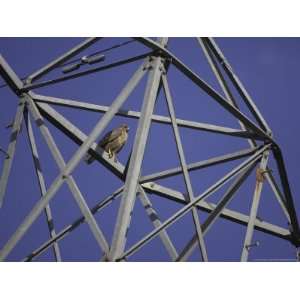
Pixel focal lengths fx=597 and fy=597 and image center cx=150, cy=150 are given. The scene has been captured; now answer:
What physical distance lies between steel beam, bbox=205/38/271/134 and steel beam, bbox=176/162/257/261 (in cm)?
75

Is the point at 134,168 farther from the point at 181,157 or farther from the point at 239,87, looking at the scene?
the point at 239,87

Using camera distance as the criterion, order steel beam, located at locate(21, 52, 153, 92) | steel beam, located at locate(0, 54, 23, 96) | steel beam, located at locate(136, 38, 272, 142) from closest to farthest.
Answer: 1. steel beam, located at locate(136, 38, 272, 142)
2. steel beam, located at locate(21, 52, 153, 92)
3. steel beam, located at locate(0, 54, 23, 96)

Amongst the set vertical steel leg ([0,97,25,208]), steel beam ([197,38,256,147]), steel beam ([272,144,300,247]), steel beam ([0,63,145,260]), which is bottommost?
steel beam ([0,63,145,260])

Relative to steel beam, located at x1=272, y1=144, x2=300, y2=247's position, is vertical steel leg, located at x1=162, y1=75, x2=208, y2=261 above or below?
below

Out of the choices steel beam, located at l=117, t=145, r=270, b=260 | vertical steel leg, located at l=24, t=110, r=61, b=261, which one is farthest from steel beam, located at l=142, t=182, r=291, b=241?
vertical steel leg, located at l=24, t=110, r=61, b=261

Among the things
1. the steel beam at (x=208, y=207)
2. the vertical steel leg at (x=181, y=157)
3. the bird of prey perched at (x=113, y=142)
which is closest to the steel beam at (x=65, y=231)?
the steel beam at (x=208, y=207)

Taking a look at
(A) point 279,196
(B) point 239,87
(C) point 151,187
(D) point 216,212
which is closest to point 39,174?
(C) point 151,187

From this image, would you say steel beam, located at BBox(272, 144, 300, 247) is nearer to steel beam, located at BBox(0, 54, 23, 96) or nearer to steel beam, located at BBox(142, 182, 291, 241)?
steel beam, located at BBox(142, 182, 291, 241)

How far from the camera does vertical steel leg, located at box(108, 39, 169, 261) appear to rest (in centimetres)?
667

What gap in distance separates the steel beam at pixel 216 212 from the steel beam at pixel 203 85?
0.60 m

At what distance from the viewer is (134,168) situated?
23.5 ft

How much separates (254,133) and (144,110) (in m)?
3.21

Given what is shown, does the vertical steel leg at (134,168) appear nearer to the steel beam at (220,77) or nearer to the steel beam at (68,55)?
the steel beam at (68,55)

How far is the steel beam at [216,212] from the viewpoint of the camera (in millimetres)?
8406
